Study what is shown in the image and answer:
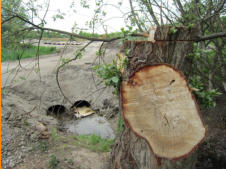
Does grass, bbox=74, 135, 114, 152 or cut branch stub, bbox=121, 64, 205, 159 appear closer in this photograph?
cut branch stub, bbox=121, 64, 205, 159

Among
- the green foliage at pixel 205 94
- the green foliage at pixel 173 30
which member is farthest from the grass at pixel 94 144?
the green foliage at pixel 173 30

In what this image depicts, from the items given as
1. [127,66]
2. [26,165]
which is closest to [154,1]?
[127,66]

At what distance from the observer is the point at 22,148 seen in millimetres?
3861

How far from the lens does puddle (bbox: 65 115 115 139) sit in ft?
18.9

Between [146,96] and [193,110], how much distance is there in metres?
0.39

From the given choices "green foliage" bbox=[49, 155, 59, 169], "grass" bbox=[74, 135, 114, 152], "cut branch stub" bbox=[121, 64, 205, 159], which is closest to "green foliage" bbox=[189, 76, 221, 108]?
"cut branch stub" bbox=[121, 64, 205, 159]

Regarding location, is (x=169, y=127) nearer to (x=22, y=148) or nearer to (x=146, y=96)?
(x=146, y=96)

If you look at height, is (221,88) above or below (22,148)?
above

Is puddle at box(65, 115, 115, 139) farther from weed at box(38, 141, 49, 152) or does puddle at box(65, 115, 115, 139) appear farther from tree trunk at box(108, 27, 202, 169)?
tree trunk at box(108, 27, 202, 169)

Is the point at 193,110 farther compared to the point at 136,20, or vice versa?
the point at 136,20

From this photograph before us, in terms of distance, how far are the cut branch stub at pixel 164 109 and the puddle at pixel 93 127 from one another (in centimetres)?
393

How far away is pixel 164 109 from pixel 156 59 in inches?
19.6

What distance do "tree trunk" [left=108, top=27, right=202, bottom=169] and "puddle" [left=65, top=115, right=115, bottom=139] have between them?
11.1 feet

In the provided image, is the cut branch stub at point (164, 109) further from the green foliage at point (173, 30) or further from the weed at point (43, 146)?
the weed at point (43, 146)
